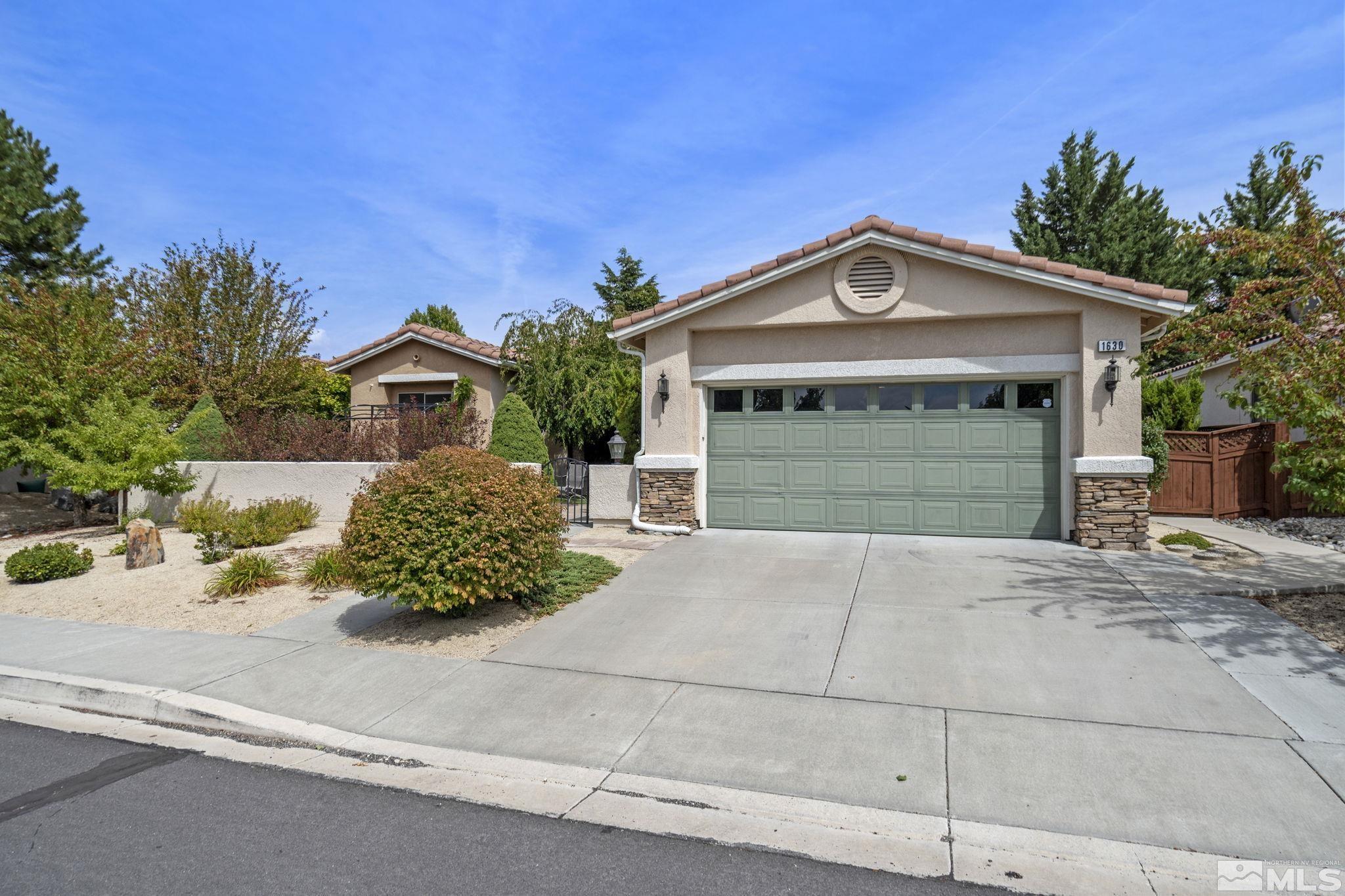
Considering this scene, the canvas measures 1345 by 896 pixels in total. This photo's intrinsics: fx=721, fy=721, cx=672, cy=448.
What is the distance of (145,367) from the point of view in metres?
14.4

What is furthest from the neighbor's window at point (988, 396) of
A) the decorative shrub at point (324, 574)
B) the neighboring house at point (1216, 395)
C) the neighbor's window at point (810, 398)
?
the decorative shrub at point (324, 574)

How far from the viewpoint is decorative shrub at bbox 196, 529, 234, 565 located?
384 inches

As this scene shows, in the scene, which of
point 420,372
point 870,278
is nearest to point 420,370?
point 420,372

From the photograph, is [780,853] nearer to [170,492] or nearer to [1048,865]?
[1048,865]

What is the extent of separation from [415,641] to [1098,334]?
9.43 meters

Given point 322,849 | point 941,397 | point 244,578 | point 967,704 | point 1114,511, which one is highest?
point 941,397

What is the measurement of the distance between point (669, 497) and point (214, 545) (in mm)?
6693

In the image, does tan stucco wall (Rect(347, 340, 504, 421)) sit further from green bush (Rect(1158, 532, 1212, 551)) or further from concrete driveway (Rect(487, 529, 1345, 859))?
green bush (Rect(1158, 532, 1212, 551))

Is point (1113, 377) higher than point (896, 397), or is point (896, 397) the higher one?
point (1113, 377)

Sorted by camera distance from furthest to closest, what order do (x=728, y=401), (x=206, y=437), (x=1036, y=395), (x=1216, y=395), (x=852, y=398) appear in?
Answer: (x=1216, y=395) → (x=206, y=437) → (x=728, y=401) → (x=852, y=398) → (x=1036, y=395)

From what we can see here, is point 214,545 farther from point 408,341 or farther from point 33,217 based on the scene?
point 33,217

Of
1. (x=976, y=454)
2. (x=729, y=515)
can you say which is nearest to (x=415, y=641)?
(x=729, y=515)

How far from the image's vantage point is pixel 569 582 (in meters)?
8.02

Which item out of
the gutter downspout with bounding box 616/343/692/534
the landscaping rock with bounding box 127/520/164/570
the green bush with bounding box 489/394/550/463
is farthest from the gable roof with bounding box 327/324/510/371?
the landscaping rock with bounding box 127/520/164/570
